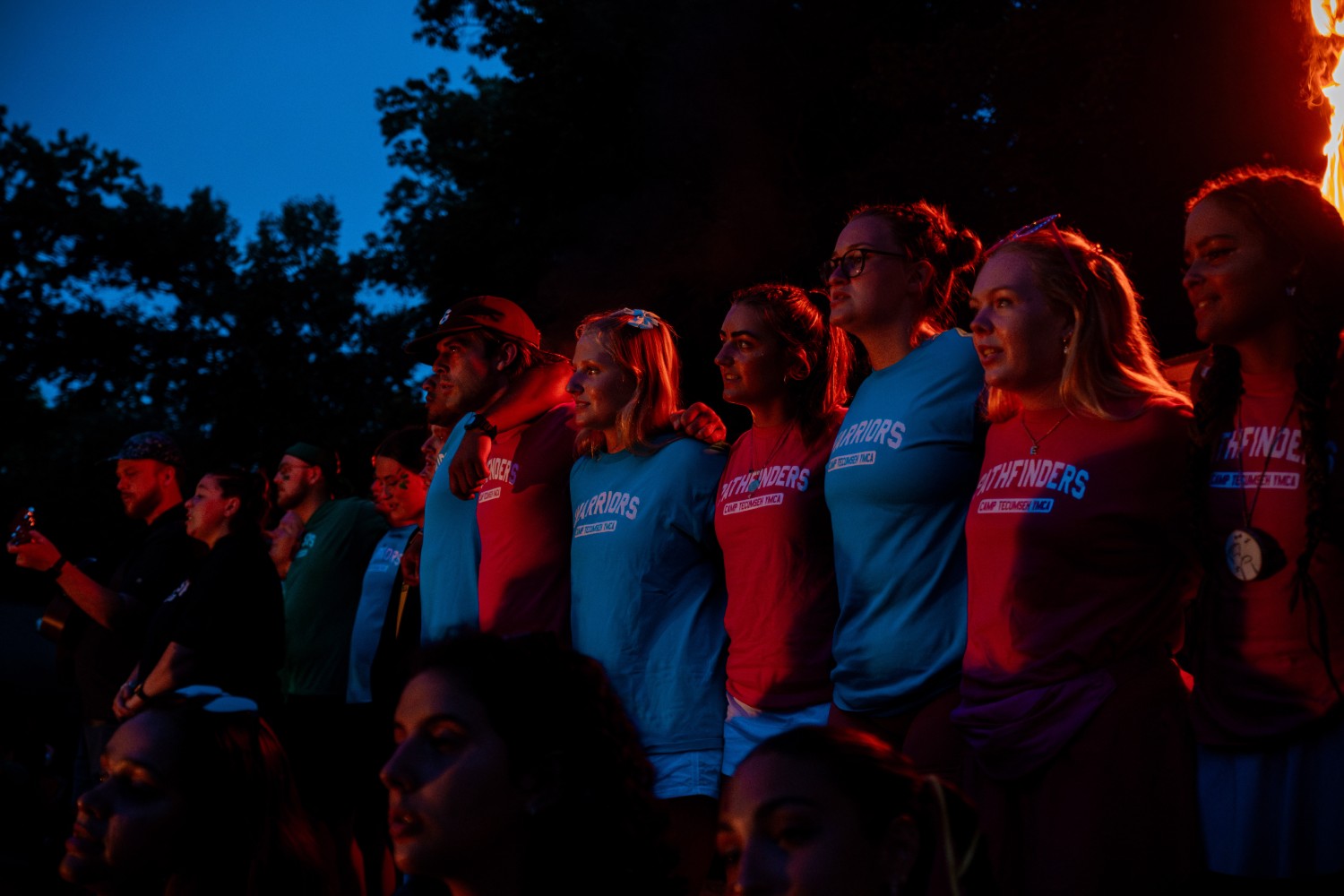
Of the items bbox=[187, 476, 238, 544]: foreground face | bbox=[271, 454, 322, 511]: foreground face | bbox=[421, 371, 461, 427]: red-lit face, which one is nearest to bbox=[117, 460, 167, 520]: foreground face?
bbox=[271, 454, 322, 511]: foreground face

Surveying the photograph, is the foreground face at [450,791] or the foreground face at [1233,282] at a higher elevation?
the foreground face at [1233,282]

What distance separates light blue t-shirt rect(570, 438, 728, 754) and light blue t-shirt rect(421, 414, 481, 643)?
729 millimetres

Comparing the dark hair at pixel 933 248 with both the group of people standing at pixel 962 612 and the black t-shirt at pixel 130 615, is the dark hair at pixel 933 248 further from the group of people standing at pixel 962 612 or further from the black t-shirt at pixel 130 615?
the black t-shirt at pixel 130 615

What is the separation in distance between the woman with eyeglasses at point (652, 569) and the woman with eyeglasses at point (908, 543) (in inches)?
29.8

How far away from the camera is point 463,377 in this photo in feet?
18.2

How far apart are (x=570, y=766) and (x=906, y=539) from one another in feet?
4.71

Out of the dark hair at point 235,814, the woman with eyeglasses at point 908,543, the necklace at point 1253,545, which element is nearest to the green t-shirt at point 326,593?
the dark hair at point 235,814

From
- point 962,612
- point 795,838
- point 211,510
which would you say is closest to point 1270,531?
point 962,612

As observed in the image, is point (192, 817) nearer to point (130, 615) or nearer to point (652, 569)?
point (652, 569)

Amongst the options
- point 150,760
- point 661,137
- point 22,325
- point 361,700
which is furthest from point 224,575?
point 22,325

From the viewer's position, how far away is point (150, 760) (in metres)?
3.45

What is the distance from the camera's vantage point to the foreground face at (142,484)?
789cm

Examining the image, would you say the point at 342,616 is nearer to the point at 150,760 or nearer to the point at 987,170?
the point at 150,760

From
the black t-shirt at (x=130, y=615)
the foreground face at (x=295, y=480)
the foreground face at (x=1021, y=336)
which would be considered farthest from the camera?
the foreground face at (x=295, y=480)
